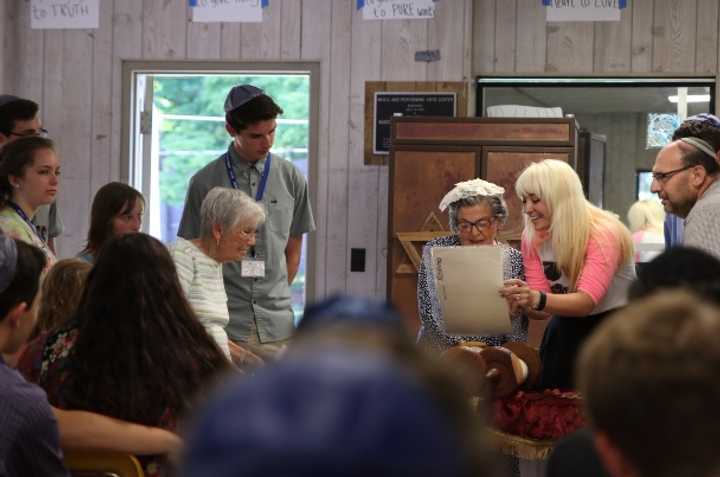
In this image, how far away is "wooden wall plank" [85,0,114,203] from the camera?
251 inches

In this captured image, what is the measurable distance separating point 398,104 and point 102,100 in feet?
5.58

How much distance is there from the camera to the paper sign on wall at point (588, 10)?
6055 mm

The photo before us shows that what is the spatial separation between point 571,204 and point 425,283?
2.22 feet

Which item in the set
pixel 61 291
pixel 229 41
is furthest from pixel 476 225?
pixel 229 41

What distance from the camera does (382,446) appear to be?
22.1 inches

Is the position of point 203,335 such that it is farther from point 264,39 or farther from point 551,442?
point 264,39

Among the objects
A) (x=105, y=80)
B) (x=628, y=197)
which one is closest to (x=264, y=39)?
(x=105, y=80)

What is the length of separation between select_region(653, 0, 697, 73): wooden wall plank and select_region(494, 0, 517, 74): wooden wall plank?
75cm

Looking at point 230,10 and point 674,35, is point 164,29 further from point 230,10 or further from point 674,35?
point 674,35

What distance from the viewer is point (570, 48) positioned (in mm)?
6125

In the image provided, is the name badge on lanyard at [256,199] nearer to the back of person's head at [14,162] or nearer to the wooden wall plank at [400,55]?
the back of person's head at [14,162]

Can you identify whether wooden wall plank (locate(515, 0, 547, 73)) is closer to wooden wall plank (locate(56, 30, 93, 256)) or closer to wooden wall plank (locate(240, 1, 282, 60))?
wooden wall plank (locate(240, 1, 282, 60))

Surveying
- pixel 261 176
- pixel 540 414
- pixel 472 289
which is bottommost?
pixel 540 414

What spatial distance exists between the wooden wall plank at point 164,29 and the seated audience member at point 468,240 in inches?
→ 115
